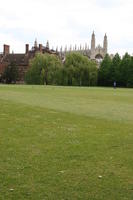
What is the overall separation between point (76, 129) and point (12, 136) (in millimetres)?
2574

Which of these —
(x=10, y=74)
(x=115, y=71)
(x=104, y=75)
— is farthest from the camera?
(x=10, y=74)

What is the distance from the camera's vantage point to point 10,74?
103375 mm

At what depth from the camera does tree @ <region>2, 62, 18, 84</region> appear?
337 ft

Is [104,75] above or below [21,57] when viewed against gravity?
below

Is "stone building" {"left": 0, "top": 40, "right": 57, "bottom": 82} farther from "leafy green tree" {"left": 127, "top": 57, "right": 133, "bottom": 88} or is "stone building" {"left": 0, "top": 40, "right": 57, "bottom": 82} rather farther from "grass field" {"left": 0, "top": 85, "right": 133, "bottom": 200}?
"grass field" {"left": 0, "top": 85, "right": 133, "bottom": 200}

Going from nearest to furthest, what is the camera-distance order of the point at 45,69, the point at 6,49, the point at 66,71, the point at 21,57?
1. the point at 66,71
2. the point at 45,69
3. the point at 21,57
4. the point at 6,49

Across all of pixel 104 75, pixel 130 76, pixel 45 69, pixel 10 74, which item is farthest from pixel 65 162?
pixel 10 74

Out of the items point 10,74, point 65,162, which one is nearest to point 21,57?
point 10,74

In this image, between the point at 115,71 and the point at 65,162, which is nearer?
the point at 65,162

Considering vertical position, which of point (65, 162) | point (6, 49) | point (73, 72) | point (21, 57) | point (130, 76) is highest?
point (6, 49)

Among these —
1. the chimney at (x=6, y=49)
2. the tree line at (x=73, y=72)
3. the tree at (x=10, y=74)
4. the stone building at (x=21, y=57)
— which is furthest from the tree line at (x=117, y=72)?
the chimney at (x=6, y=49)

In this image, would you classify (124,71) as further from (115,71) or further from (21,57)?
(21,57)

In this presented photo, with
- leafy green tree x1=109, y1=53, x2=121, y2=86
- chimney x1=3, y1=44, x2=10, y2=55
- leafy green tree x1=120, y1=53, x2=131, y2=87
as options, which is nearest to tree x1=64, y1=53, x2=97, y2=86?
leafy green tree x1=109, y1=53, x2=121, y2=86

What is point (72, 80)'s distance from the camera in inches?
3066
